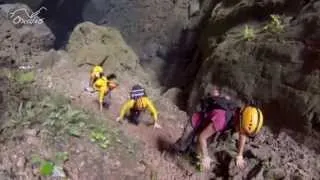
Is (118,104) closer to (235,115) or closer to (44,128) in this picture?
(44,128)

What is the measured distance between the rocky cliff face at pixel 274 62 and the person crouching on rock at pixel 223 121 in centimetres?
126

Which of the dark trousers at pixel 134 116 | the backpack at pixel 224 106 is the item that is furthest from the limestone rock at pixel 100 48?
the backpack at pixel 224 106

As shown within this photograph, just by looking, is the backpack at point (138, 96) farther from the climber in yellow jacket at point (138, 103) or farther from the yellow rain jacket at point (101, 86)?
the yellow rain jacket at point (101, 86)

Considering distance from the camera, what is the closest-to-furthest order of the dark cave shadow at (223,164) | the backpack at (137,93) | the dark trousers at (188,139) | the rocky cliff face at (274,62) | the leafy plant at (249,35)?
1. the dark cave shadow at (223,164)
2. the dark trousers at (188,139)
3. the rocky cliff face at (274,62)
4. the backpack at (137,93)
5. the leafy plant at (249,35)

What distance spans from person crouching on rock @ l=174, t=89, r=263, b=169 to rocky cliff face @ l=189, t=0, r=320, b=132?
1.26 m

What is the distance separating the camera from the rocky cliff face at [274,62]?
741 cm

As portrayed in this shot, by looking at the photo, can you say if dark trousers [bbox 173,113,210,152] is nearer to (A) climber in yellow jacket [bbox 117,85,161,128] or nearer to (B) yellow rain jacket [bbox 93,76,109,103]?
(A) climber in yellow jacket [bbox 117,85,161,128]

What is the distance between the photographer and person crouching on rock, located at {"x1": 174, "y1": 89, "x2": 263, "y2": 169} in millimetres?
6164

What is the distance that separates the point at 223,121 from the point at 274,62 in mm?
2458

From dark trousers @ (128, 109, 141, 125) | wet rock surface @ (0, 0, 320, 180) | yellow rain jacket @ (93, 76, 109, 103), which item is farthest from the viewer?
yellow rain jacket @ (93, 76, 109, 103)

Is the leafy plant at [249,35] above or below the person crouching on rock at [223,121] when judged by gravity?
above

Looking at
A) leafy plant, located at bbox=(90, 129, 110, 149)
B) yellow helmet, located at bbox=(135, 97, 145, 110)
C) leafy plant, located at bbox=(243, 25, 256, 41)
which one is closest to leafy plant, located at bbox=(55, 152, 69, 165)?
leafy plant, located at bbox=(90, 129, 110, 149)

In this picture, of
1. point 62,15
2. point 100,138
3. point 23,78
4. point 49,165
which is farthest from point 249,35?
point 62,15

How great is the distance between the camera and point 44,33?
58.2ft
